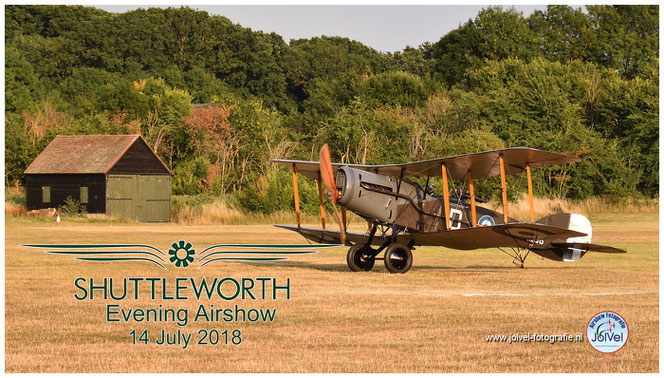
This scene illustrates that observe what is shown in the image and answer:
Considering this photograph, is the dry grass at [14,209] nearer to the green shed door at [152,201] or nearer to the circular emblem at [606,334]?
the green shed door at [152,201]

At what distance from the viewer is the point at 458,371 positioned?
24.7ft

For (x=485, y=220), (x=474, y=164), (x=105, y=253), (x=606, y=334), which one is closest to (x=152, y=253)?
(x=105, y=253)

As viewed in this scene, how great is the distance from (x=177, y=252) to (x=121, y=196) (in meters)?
25.0

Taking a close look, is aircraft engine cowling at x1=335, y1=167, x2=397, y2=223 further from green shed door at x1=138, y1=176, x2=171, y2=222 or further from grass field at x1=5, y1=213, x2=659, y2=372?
green shed door at x1=138, y1=176, x2=171, y2=222

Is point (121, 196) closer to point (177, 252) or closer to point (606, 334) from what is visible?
point (177, 252)

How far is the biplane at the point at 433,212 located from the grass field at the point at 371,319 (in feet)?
1.68

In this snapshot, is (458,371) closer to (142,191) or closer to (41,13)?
(142,191)

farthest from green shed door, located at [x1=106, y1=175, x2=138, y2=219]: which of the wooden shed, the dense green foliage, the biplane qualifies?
the biplane

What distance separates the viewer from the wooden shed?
144 feet

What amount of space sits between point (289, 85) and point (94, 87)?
65.7ft

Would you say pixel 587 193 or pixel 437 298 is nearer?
pixel 437 298

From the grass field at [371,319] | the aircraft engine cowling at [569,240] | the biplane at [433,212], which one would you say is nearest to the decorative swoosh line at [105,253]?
the grass field at [371,319]

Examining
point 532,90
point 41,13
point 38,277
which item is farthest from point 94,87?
point 38,277

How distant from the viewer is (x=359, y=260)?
52.3 ft
